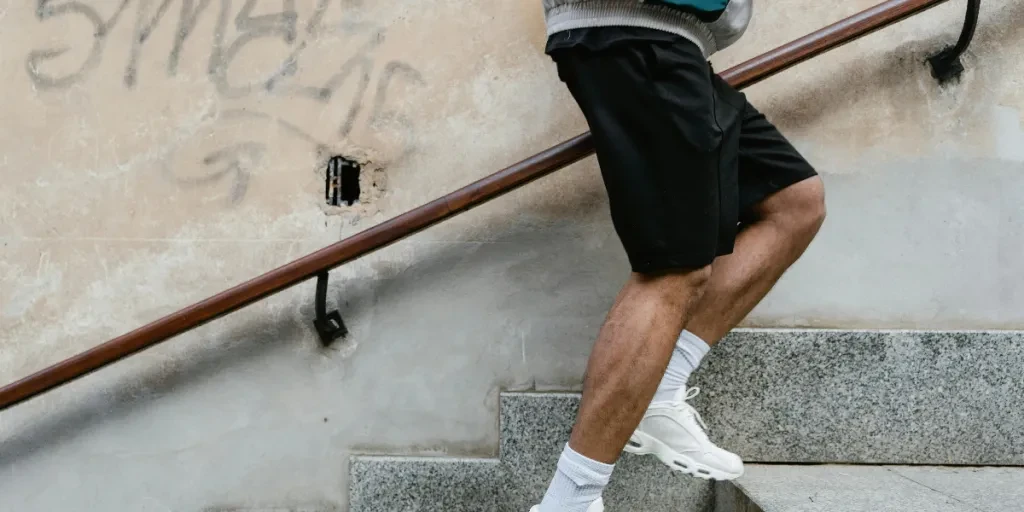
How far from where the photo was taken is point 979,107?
219cm

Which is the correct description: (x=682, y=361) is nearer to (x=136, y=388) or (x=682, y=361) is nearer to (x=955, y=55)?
(x=955, y=55)

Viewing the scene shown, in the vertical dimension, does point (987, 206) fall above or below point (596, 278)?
below

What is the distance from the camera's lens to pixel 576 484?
1.57m

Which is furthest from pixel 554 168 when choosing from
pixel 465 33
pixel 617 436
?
pixel 617 436

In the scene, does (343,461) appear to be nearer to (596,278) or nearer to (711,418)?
(596,278)

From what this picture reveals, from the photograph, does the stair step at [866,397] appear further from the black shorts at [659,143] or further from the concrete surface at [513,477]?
the black shorts at [659,143]

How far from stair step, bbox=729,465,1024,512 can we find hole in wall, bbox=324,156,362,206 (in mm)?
1319

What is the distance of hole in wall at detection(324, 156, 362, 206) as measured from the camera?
2.21 meters

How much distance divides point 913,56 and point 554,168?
3.72 ft

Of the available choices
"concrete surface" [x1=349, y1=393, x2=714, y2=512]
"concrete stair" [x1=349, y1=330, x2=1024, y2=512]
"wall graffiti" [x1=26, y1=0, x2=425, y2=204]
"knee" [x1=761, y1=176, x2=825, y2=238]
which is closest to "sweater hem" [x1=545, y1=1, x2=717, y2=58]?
"knee" [x1=761, y1=176, x2=825, y2=238]

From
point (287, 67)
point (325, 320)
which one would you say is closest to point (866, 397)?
point (325, 320)

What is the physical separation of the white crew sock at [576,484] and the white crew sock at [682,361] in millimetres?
242

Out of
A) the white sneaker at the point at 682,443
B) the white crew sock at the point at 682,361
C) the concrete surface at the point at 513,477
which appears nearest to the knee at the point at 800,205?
the white crew sock at the point at 682,361

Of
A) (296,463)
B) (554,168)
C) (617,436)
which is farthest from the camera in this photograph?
(296,463)
